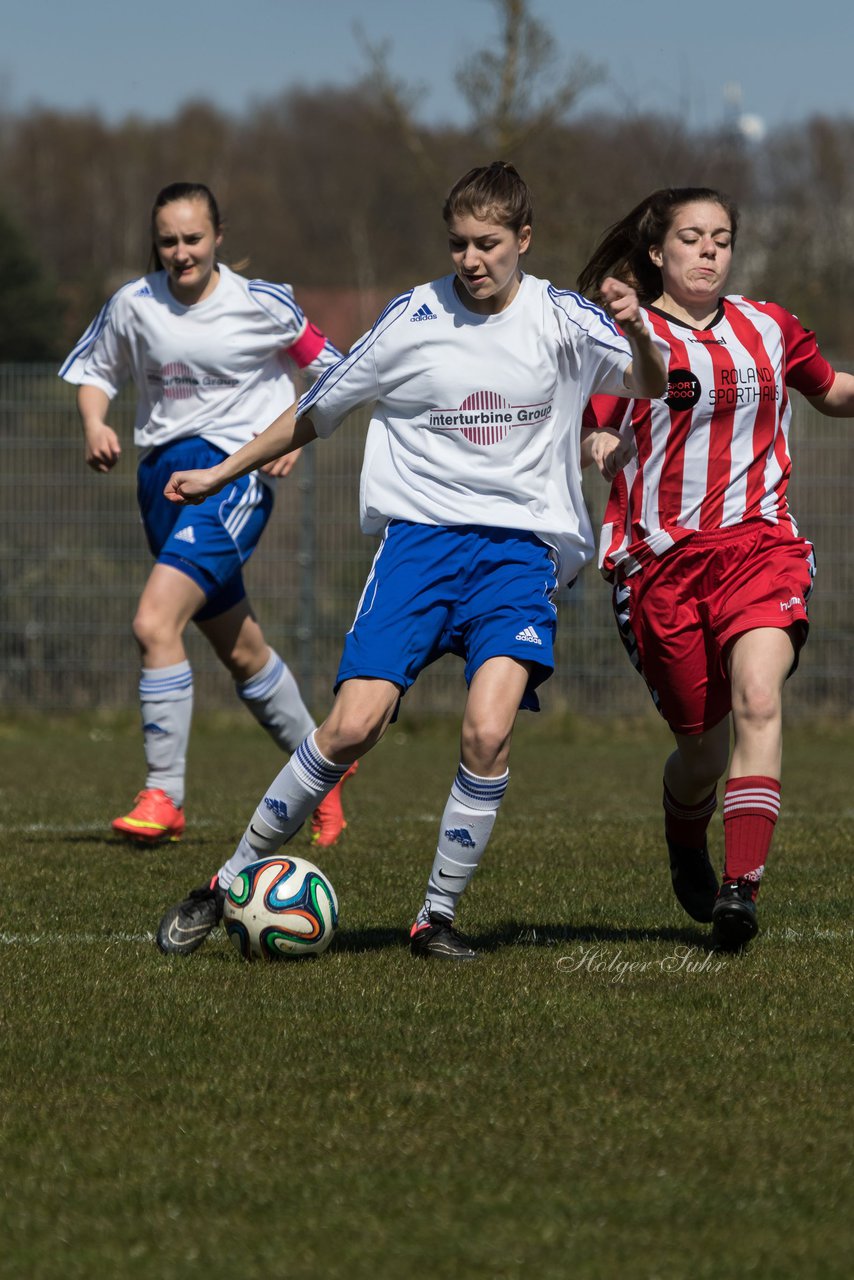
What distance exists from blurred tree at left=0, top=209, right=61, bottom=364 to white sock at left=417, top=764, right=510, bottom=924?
3323 centimetres

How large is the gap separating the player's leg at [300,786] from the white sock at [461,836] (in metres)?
0.29

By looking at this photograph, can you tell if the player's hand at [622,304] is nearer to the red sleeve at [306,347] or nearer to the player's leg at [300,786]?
the player's leg at [300,786]

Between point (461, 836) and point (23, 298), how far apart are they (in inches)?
1461

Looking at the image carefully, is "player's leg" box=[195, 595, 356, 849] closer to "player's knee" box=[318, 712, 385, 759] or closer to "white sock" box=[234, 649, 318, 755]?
"white sock" box=[234, 649, 318, 755]

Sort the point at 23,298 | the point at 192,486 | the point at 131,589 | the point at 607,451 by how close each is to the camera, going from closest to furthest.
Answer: the point at 192,486 < the point at 607,451 < the point at 131,589 < the point at 23,298

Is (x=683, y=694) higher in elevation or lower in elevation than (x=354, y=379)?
lower

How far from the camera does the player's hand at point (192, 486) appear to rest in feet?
16.0

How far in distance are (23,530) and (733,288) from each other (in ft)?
30.4

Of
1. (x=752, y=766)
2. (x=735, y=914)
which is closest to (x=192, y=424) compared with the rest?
(x=752, y=766)

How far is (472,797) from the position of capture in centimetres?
479

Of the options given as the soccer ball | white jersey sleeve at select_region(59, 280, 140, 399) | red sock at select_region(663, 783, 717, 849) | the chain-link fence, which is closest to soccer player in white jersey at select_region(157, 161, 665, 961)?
the soccer ball

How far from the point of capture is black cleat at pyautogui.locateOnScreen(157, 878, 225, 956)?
4.81 m

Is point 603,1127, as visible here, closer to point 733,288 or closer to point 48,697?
point 48,697

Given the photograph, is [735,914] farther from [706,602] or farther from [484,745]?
Answer: [706,602]
